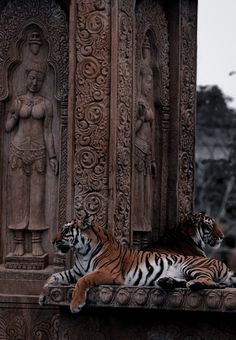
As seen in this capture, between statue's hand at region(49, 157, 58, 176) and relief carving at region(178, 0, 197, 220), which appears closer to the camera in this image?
statue's hand at region(49, 157, 58, 176)

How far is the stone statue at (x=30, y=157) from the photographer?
11875 millimetres

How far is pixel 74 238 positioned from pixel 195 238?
1823mm

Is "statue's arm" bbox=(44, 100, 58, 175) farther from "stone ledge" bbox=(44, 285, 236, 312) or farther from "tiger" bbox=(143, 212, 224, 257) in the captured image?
"stone ledge" bbox=(44, 285, 236, 312)

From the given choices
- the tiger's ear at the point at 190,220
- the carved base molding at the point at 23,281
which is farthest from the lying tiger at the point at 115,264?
the tiger's ear at the point at 190,220

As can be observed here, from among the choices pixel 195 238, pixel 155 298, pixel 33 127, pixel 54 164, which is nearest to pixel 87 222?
pixel 155 298

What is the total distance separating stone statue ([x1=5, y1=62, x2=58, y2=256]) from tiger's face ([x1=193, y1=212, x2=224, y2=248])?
5.27 ft

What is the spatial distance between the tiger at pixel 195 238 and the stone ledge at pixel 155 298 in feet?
5.40

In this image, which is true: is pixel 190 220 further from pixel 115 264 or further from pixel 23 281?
pixel 23 281

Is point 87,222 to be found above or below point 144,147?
below

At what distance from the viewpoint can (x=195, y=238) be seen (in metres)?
12.1

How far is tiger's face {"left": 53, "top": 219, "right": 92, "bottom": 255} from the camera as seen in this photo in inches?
420

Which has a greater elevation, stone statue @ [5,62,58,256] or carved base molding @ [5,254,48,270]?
stone statue @ [5,62,58,256]

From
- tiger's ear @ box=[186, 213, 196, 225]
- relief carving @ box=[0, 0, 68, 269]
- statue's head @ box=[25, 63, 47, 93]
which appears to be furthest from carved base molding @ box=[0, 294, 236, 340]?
statue's head @ box=[25, 63, 47, 93]

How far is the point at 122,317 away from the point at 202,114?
3029 cm
